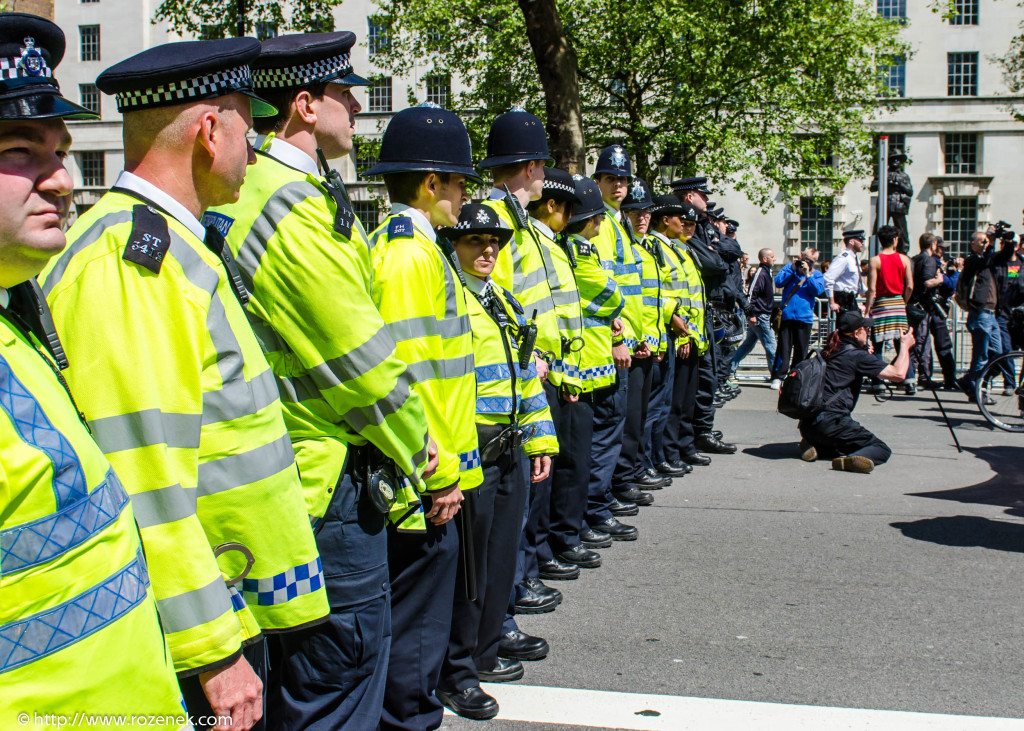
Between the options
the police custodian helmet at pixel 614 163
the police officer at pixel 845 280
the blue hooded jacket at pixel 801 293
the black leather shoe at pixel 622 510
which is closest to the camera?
the black leather shoe at pixel 622 510

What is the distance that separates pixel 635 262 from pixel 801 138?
18923mm

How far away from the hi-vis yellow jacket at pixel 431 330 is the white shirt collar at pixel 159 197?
3.89 feet

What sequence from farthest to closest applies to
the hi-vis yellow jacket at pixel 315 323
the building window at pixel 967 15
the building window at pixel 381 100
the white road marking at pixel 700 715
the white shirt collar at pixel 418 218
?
the building window at pixel 381 100
the building window at pixel 967 15
the white road marking at pixel 700 715
the white shirt collar at pixel 418 218
the hi-vis yellow jacket at pixel 315 323

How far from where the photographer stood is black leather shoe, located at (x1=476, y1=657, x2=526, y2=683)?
4.36 m

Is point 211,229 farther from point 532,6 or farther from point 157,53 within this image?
point 532,6

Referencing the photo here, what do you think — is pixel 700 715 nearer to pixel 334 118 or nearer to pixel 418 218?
pixel 418 218

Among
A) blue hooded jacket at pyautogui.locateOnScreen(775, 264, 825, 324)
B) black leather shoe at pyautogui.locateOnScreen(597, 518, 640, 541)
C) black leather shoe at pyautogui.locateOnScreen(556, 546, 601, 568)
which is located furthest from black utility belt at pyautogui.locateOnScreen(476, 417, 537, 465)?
blue hooded jacket at pyautogui.locateOnScreen(775, 264, 825, 324)

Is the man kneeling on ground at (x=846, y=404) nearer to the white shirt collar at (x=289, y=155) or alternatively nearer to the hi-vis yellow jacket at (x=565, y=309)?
the hi-vis yellow jacket at (x=565, y=309)

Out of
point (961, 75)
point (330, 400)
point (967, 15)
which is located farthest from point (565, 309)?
point (967, 15)

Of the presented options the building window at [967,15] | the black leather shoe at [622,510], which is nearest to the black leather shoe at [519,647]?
the black leather shoe at [622,510]

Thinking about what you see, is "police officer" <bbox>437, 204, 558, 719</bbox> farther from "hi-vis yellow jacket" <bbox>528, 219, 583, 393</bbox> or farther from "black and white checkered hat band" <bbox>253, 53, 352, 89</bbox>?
"black and white checkered hat band" <bbox>253, 53, 352, 89</bbox>

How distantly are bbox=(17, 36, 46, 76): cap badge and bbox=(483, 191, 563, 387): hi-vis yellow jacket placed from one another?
12.0 feet

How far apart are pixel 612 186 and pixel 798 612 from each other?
3809 mm

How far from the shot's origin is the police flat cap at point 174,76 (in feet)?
6.95
